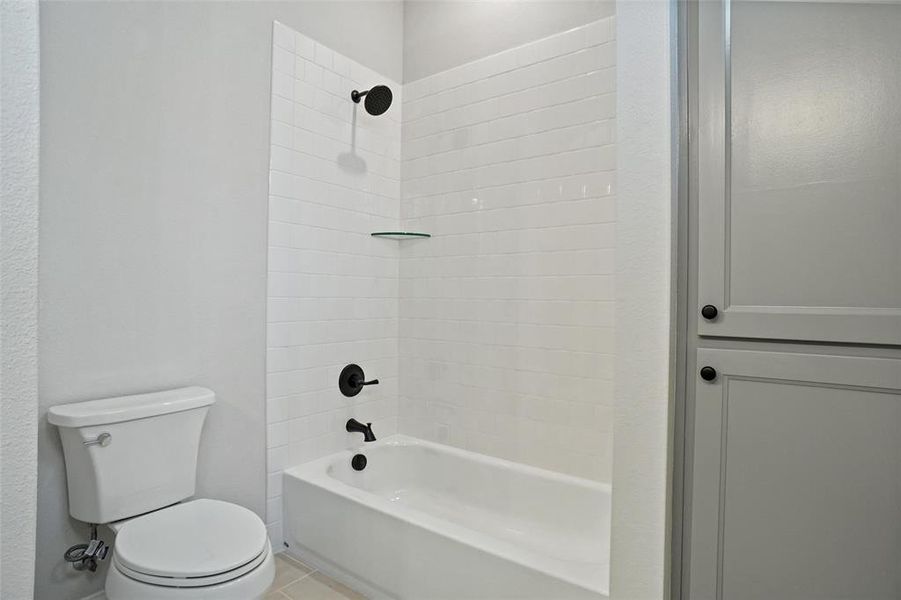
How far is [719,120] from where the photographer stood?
4.42 ft

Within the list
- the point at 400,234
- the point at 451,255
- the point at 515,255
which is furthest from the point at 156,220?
the point at 515,255

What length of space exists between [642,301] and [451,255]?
4.59ft

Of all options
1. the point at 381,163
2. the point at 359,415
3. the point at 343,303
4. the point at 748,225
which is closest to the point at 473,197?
the point at 381,163

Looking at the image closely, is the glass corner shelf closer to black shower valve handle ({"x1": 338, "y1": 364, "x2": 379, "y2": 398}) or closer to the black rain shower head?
the black rain shower head

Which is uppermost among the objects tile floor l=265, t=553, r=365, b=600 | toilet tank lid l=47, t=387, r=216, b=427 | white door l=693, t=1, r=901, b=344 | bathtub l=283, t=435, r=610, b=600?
white door l=693, t=1, r=901, b=344

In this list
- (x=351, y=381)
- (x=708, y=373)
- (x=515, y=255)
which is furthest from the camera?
(x=351, y=381)

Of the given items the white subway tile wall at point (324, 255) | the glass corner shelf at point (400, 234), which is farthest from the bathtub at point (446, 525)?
the glass corner shelf at point (400, 234)

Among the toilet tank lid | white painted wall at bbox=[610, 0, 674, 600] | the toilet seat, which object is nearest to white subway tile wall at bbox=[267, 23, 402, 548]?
the toilet tank lid

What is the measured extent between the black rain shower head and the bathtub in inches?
66.9

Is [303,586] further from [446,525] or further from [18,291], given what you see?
[18,291]

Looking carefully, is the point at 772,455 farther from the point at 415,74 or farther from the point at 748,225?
the point at 415,74

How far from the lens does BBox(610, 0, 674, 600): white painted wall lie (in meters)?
1.37

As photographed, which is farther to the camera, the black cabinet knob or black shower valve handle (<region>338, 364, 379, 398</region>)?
black shower valve handle (<region>338, 364, 379, 398</region>)

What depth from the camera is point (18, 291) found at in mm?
921
